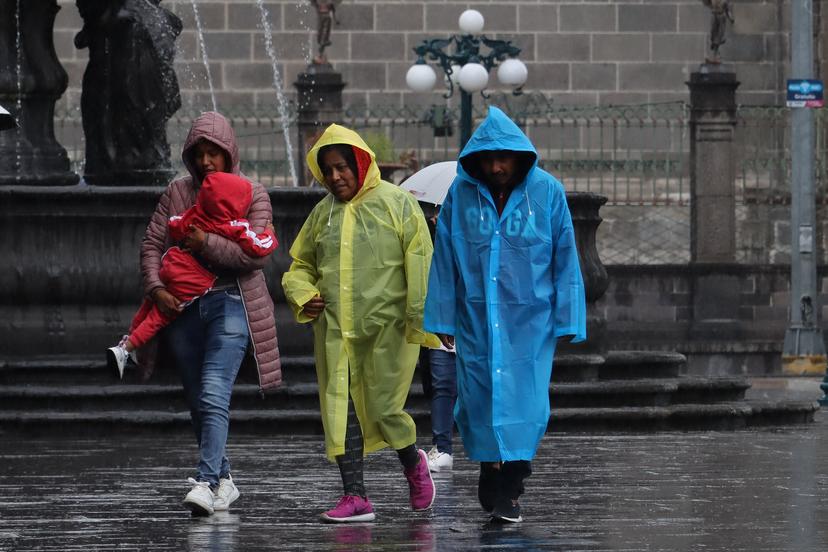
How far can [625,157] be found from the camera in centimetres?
2822

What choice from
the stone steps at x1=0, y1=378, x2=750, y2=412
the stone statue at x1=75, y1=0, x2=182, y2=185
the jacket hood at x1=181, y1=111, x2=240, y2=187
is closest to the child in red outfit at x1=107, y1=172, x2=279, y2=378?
the jacket hood at x1=181, y1=111, x2=240, y2=187

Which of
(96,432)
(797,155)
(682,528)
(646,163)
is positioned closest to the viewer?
(682,528)

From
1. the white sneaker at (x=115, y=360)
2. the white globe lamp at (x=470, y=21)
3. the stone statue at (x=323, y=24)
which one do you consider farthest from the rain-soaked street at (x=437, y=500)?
the stone statue at (x=323, y=24)

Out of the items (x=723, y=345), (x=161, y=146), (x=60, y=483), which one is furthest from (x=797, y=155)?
(x=60, y=483)

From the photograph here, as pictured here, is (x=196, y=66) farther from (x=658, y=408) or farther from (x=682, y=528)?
(x=682, y=528)

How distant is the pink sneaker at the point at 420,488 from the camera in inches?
356

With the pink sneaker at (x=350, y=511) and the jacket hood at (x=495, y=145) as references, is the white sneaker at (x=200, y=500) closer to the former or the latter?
the pink sneaker at (x=350, y=511)

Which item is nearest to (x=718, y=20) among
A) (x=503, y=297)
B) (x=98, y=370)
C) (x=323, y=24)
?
(x=323, y=24)

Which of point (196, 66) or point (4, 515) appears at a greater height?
point (196, 66)

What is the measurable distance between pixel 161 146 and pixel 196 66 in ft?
46.9

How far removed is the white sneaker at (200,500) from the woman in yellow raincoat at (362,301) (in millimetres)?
494

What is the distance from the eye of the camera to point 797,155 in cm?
2475

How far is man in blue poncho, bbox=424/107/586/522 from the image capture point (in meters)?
8.51

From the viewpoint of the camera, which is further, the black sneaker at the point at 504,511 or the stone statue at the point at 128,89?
the stone statue at the point at 128,89
